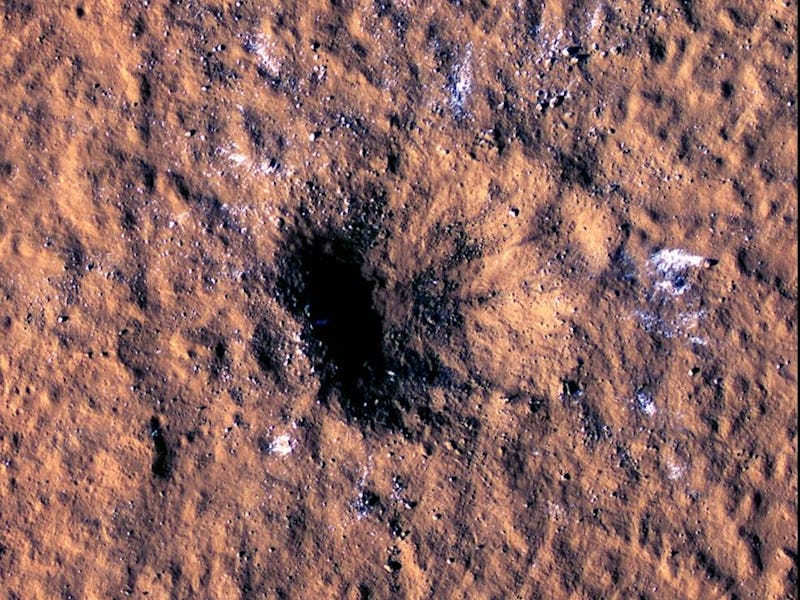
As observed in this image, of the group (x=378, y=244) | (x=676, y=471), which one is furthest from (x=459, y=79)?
(x=676, y=471)

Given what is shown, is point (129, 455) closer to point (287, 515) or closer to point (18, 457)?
point (18, 457)

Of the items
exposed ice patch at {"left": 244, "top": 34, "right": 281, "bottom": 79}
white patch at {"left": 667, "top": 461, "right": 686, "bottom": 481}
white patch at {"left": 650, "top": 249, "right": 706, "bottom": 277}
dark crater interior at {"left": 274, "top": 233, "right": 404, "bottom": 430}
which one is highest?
exposed ice patch at {"left": 244, "top": 34, "right": 281, "bottom": 79}

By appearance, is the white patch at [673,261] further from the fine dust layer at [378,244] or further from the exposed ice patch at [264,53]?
the exposed ice patch at [264,53]

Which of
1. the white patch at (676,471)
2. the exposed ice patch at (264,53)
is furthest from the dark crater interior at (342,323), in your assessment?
the white patch at (676,471)

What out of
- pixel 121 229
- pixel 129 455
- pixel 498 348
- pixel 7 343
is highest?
pixel 121 229

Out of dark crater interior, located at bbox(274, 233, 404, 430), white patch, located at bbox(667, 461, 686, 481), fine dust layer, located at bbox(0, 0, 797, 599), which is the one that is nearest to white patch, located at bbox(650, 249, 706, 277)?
fine dust layer, located at bbox(0, 0, 797, 599)

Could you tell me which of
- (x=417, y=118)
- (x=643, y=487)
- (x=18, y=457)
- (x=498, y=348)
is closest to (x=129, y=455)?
(x=18, y=457)

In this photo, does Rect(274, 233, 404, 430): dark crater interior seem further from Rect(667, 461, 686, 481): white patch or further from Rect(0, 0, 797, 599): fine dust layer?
Rect(667, 461, 686, 481): white patch

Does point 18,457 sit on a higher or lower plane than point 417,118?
lower
